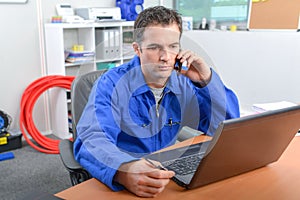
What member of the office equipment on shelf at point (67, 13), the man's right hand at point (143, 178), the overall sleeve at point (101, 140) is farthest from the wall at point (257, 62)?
the man's right hand at point (143, 178)

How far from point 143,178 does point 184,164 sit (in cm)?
22

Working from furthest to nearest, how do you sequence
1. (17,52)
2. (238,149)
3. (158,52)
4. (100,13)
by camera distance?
(100,13) < (17,52) < (158,52) < (238,149)

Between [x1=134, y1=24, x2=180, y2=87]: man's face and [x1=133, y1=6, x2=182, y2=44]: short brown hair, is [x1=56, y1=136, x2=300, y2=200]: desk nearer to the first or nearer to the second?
[x1=134, y1=24, x2=180, y2=87]: man's face

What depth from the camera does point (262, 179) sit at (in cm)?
101

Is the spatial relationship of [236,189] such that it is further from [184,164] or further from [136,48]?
[136,48]

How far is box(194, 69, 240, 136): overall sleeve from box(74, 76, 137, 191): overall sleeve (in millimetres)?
414

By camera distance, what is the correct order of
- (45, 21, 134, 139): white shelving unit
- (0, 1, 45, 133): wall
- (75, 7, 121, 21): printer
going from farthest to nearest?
(75, 7, 121, 21): printer
(45, 21, 134, 139): white shelving unit
(0, 1, 45, 133): wall

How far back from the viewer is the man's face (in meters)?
1.19

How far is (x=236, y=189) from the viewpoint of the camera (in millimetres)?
946

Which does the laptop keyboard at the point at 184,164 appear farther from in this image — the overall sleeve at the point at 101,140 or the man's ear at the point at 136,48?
the man's ear at the point at 136,48

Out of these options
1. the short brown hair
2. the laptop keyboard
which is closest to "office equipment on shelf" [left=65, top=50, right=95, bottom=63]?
the short brown hair

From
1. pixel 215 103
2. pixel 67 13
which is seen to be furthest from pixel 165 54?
pixel 67 13

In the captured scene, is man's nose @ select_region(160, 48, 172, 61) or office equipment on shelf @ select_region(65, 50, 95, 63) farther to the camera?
office equipment on shelf @ select_region(65, 50, 95, 63)

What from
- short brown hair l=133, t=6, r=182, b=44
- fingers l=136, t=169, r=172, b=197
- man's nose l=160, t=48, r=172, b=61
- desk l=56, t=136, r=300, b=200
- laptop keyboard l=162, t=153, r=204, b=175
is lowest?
desk l=56, t=136, r=300, b=200
